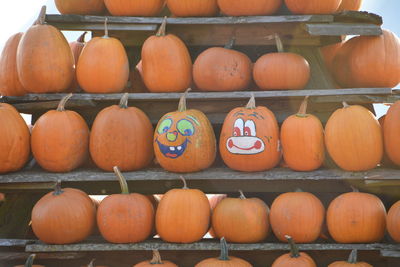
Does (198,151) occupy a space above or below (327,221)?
above

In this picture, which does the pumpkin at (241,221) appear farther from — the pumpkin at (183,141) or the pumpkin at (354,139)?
the pumpkin at (354,139)

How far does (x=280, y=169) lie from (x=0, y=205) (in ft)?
7.06

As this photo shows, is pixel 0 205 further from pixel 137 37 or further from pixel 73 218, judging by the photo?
pixel 137 37

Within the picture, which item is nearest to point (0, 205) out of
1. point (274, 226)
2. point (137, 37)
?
point (137, 37)

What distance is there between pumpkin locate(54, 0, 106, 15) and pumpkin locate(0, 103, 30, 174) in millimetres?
882

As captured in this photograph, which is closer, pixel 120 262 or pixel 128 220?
pixel 128 220

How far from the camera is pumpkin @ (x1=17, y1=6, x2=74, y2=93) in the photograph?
141 inches

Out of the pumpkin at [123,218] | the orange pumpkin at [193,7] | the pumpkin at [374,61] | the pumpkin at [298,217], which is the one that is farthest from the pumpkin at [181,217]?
the pumpkin at [374,61]

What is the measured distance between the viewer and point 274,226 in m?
3.27

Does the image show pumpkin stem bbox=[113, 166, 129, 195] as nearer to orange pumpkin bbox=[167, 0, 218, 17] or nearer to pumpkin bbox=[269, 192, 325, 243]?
pumpkin bbox=[269, 192, 325, 243]

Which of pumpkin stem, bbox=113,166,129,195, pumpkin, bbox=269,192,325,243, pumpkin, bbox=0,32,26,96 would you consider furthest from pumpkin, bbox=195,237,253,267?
pumpkin, bbox=0,32,26,96

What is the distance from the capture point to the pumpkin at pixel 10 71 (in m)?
3.89

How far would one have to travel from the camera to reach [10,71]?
3891mm

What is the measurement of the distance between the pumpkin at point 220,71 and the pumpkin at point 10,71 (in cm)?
137
